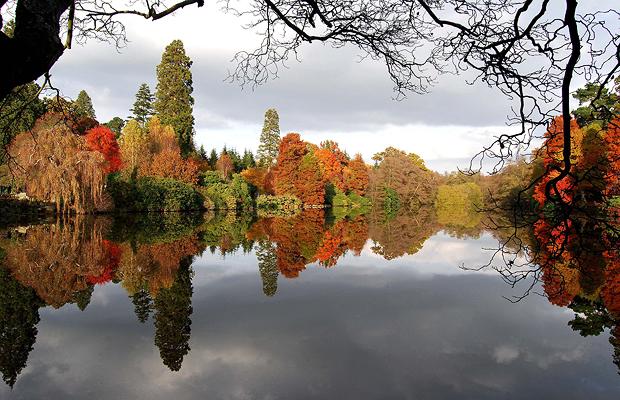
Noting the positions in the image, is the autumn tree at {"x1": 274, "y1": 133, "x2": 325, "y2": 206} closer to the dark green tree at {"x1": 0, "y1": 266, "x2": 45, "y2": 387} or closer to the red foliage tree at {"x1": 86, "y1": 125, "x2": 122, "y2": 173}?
the red foliage tree at {"x1": 86, "y1": 125, "x2": 122, "y2": 173}

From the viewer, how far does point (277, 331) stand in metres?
6.28

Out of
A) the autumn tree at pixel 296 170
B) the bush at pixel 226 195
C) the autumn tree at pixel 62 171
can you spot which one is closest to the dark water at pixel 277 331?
the autumn tree at pixel 62 171

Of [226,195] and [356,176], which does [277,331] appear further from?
[356,176]

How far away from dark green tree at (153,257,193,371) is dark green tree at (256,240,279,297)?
157 centimetres

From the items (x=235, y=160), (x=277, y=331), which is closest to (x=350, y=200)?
(x=235, y=160)

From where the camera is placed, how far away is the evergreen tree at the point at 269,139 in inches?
2341

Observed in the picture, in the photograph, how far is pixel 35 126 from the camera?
24.8 meters

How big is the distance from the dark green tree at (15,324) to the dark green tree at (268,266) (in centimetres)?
390

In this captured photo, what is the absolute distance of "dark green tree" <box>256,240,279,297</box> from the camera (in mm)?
9094

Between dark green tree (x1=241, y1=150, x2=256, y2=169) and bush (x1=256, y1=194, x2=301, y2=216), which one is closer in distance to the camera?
bush (x1=256, y1=194, x2=301, y2=216)

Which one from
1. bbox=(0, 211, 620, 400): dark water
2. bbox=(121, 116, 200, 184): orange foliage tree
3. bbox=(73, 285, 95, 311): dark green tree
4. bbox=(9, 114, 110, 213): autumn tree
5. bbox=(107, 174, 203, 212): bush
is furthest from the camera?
bbox=(121, 116, 200, 184): orange foliage tree

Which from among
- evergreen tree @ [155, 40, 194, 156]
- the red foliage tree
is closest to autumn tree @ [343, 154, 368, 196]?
evergreen tree @ [155, 40, 194, 156]

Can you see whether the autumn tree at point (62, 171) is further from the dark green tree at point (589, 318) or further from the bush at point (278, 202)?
the dark green tree at point (589, 318)

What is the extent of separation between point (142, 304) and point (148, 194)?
21.5m
